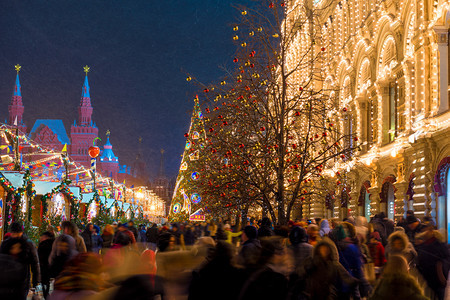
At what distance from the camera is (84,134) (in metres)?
178

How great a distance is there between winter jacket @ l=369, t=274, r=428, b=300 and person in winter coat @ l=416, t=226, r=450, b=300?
15.2 ft

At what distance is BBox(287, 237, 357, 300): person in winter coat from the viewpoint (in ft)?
21.4

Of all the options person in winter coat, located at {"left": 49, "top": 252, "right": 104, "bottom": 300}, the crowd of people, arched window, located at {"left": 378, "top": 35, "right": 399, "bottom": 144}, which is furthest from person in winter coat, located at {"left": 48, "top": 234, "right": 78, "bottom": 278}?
arched window, located at {"left": 378, "top": 35, "right": 399, "bottom": 144}

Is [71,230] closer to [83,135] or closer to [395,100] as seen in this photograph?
Answer: [395,100]

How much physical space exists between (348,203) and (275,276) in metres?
33.2

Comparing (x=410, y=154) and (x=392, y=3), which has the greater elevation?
(x=392, y=3)

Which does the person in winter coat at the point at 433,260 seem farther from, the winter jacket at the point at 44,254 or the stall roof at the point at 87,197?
the stall roof at the point at 87,197

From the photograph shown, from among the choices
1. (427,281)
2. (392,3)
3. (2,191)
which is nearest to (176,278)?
(427,281)

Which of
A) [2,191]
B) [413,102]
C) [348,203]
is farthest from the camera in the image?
[348,203]

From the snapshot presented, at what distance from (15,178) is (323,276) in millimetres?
17224

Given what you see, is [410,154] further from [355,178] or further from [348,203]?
[348,203]

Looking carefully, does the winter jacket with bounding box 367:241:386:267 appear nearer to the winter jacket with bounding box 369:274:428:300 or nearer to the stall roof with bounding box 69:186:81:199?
the winter jacket with bounding box 369:274:428:300

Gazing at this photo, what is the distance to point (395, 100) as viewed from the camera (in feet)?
94.1

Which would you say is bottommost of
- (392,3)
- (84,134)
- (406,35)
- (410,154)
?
(410,154)
